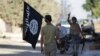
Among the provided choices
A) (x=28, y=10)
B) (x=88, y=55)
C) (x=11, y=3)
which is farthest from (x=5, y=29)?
(x=28, y=10)

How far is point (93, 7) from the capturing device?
290 feet

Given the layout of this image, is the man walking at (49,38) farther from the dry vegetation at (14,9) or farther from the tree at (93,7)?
the tree at (93,7)

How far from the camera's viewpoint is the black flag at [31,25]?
12680 millimetres

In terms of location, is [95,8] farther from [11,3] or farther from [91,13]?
[11,3]

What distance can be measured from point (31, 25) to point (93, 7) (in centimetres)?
7633

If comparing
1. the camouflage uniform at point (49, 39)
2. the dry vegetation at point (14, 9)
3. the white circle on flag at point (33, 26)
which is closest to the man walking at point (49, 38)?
the camouflage uniform at point (49, 39)

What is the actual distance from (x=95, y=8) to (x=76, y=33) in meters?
69.2

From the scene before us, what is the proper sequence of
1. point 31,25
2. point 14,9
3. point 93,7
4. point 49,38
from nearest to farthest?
point 49,38
point 31,25
point 14,9
point 93,7

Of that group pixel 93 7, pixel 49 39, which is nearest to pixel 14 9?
pixel 93 7

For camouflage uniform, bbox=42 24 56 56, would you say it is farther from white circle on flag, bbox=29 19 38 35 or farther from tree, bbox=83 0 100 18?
tree, bbox=83 0 100 18

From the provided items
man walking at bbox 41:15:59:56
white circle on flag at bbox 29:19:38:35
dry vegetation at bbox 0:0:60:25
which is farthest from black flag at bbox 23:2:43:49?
dry vegetation at bbox 0:0:60:25

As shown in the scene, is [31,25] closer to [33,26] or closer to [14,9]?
[33,26]

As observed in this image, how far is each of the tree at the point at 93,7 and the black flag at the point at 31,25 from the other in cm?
7341

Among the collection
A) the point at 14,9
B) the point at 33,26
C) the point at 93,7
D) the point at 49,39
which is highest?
the point at 33,26
